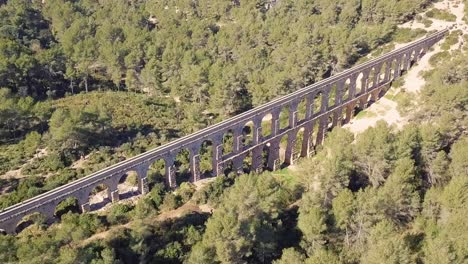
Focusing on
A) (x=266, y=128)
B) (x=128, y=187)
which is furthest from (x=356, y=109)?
(x=128, y=187)

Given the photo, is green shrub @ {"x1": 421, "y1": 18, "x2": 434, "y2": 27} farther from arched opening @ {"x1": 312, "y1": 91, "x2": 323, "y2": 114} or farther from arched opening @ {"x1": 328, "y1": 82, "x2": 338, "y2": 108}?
arched opening @ {"x1": 312, "y1": 91, "x2": 323, "y2": 114}

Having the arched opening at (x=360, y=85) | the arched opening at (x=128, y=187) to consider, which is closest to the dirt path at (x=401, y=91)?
the arched opening at (x=360, y=85)

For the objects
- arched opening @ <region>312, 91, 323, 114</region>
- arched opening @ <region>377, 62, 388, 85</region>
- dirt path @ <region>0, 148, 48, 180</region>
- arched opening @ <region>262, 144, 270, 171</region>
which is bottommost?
arched opening @ <region>262, 144, 270, 171</region>

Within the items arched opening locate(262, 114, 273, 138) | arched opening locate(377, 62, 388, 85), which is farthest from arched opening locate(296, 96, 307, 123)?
arched opening locate(377, 62, 388, 85)

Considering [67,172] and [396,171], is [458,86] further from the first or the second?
[67,172]

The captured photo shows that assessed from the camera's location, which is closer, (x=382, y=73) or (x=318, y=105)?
(x=318, y=105)

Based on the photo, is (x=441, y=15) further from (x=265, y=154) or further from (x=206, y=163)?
(x=206, y=163)
